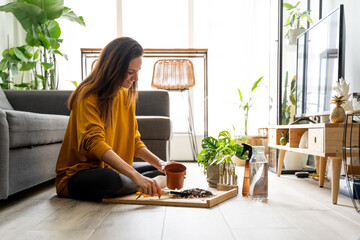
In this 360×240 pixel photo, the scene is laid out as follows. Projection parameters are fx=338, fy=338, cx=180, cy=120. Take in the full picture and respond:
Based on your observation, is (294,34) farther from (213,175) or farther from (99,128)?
(99,128)

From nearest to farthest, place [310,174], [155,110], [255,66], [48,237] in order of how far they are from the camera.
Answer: [48,237], [310,174], [155,110], [255,66]

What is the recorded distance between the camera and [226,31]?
443cm

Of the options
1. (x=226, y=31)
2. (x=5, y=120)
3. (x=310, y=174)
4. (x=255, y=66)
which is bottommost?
(x=310, y=174)

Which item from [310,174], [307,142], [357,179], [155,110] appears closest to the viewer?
[357,179]

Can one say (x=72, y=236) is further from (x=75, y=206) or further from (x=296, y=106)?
(x=296, y=106)

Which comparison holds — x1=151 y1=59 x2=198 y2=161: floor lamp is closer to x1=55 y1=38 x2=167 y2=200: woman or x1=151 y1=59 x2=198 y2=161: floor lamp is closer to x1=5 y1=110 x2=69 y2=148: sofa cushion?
x1=5 y1=110 x2=69 y2=148: sofa cushion

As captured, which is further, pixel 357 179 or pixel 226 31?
pixel 226 31

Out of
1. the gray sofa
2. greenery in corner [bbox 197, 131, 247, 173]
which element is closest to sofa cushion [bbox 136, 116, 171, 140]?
the gray sofa

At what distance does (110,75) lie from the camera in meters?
1.65

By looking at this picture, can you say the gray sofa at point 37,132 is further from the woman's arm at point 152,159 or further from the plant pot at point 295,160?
the plant pot at point 295,160

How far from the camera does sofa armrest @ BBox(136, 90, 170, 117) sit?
3125 mm

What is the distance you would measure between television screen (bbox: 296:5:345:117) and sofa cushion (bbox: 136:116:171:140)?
1090 mm

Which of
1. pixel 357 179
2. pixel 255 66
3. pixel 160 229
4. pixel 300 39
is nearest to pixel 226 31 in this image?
pixel 255 66

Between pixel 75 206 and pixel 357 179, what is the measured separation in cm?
144
